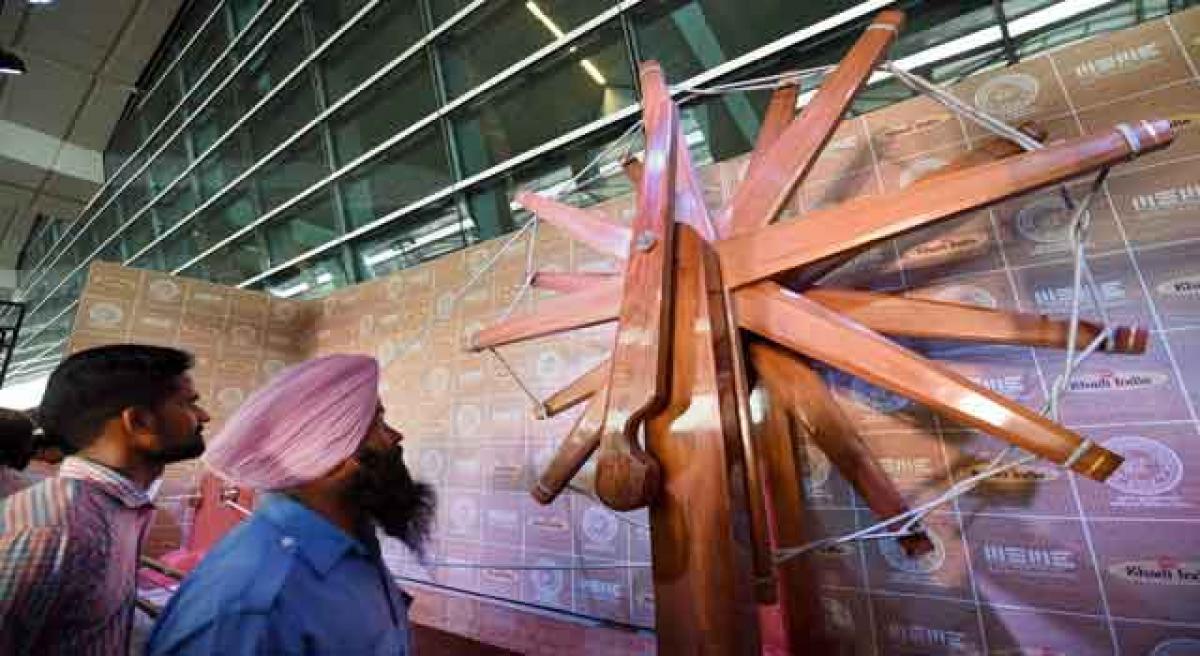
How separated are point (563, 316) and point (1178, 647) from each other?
178 centimetres

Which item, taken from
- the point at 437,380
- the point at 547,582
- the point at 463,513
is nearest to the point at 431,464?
the point at 463,513

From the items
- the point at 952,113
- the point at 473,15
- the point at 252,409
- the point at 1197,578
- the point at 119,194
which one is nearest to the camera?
the point at 252,409

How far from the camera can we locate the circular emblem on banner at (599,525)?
2027mm

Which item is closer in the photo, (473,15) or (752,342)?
(752,342)

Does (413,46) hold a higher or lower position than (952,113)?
higher

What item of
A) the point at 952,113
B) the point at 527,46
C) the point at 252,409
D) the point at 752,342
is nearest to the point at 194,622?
the point at 252,409

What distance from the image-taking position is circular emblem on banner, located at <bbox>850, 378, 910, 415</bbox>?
4.89 feet

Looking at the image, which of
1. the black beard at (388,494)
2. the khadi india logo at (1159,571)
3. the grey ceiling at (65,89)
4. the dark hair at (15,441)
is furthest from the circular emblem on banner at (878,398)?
the grey ceiling at (65,89)

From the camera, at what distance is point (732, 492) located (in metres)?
0.73

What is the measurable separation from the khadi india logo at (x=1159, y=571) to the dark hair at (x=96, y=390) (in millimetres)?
2717

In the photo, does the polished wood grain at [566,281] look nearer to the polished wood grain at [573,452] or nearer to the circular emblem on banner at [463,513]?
the polished wood grain at [573,452]

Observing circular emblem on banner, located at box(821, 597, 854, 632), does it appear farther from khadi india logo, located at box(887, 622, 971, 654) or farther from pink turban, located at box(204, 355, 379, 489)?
Result: pink turban, located at box(204, 355, 379, 489)

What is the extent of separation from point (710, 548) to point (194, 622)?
0.83 m

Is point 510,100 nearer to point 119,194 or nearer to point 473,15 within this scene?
point 473,15
